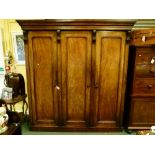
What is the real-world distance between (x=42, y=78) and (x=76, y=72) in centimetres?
50

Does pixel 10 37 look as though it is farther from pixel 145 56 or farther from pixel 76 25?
pixel 145 56

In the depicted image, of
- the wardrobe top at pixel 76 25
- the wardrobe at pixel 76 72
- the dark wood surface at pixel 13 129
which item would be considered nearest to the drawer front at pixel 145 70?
the wardrobe at pixel 76 72

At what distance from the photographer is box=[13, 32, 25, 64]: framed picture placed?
311 cm

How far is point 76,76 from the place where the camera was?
2711 millimetres

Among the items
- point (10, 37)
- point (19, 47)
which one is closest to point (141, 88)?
point (19, 47)

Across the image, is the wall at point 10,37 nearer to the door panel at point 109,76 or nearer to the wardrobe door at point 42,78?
the wardrobe door at point 42,78

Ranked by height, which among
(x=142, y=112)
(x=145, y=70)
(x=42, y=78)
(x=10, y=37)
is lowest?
(x=142, y=112)

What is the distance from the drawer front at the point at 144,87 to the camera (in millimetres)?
2728

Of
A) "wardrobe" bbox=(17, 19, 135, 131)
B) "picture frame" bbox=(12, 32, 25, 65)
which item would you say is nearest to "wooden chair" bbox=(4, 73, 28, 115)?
"wardrobe" bbox=(17, 19, 135, 131)

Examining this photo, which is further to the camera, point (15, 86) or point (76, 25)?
point (15, 86)

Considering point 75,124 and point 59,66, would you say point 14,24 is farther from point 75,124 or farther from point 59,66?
point 75,124

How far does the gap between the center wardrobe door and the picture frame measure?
896mm

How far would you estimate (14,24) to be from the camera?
3.07 meters
